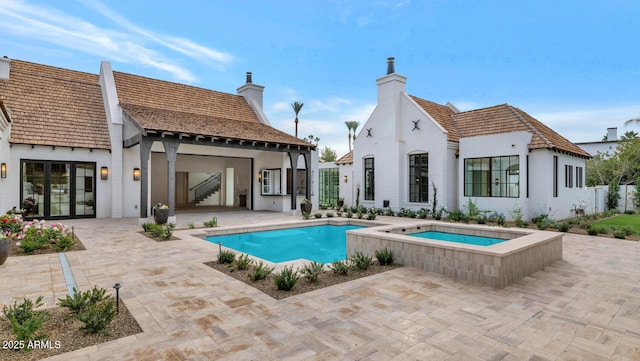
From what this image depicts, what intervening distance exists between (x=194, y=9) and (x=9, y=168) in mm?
8552

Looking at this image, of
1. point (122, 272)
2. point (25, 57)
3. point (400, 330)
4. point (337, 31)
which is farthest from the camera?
point (337, 31)

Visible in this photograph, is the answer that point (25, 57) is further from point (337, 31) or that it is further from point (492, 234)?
point (492, 234)

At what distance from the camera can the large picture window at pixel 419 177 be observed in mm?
15258

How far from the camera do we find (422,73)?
58.6ft

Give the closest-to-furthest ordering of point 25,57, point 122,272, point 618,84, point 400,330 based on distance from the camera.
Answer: point 400,330 → point 122,272 → point 25,57 → point 618,84

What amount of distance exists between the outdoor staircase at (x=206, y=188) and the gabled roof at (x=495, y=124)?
1370 cm

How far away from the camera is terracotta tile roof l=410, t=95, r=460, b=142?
49.7 feet

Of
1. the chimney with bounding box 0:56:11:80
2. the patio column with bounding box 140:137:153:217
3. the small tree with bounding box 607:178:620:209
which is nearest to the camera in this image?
the patio column with bounding box 140:137:153:217

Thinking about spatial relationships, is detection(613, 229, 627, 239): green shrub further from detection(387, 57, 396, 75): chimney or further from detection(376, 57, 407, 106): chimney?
detection(387, 57, 396, 75): chimney

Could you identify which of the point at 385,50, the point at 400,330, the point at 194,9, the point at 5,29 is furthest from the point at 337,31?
the point at 400,330

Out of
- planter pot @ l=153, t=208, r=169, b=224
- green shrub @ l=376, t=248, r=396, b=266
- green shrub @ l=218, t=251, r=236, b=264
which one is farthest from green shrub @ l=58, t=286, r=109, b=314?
planter pot @ l=153, t=208, r=169, b=224

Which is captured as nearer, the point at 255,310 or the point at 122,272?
the point at 255,310

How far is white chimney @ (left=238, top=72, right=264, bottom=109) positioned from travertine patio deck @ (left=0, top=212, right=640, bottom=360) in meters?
14.2

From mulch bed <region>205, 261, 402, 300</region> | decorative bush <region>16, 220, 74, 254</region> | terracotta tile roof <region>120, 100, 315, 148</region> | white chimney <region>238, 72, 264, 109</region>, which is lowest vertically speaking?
mulch bed <region>205, 261, 402, 300</region>
